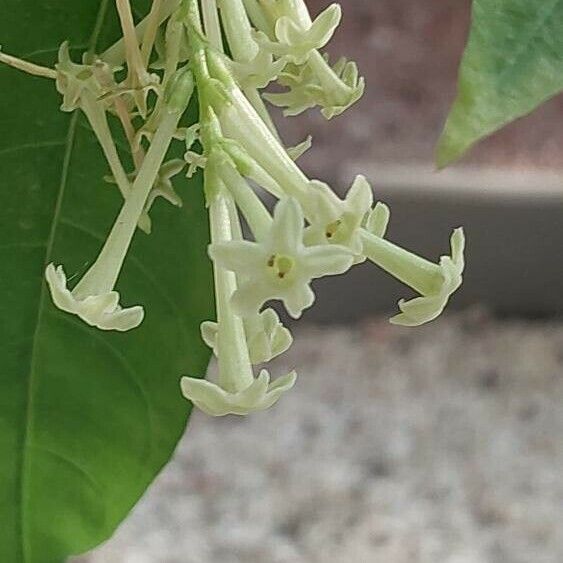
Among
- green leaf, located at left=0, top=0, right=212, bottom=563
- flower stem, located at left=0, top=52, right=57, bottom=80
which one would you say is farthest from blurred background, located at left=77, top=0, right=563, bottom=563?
flower stem, located at left=0, top=52, right=57, bottom=80

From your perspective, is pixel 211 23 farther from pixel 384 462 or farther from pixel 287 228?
pixel 384 462

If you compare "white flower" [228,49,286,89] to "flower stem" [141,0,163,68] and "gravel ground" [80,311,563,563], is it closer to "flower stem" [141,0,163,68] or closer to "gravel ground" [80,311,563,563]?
"flower stem" [141,0,163,68]

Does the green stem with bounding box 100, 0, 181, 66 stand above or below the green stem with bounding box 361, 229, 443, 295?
above

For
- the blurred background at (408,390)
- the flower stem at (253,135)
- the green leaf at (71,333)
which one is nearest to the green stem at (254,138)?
the flower stem at (253,135)

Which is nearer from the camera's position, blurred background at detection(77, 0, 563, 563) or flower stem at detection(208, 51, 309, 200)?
flower stem at detection(208, 51, 309, 200)

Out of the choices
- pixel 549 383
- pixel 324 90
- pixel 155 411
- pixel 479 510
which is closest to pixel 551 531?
pixel 479 510

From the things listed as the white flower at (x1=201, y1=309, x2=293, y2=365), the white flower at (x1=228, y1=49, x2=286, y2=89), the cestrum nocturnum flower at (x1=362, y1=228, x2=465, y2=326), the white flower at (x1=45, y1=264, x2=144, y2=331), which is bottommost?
the white flower at (x1=201, y1=309, x2=293, y2=365)

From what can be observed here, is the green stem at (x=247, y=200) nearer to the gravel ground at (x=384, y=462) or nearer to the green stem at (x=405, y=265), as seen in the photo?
the green stem at (x=405, y=265)
